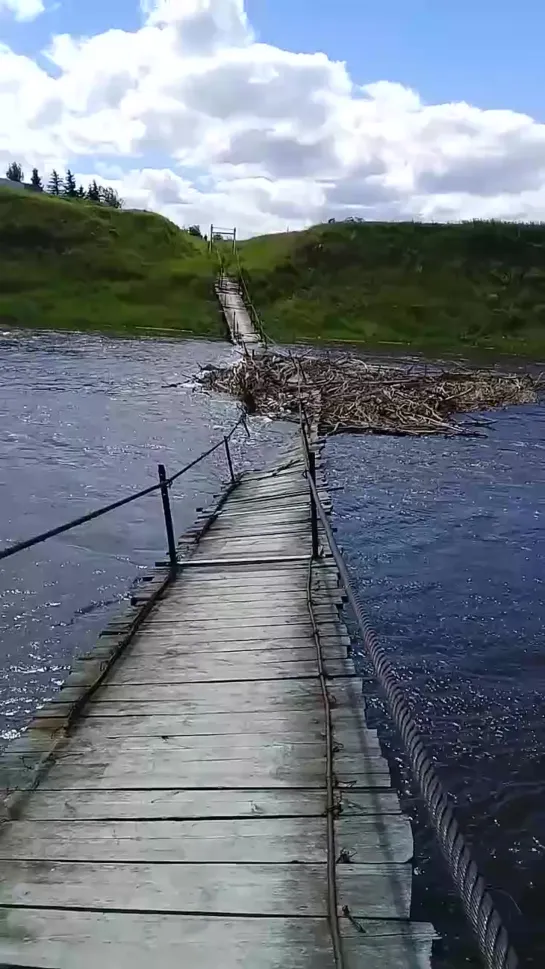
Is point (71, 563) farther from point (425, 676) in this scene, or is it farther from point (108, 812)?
point (108, 812)

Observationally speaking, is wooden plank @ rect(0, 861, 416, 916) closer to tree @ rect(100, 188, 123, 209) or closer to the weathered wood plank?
the weathered wood plank

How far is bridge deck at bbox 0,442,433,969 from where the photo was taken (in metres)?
3.42

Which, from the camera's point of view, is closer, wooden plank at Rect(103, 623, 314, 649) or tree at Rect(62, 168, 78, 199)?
wooden plank at Rect(103, 623, 314, 649)

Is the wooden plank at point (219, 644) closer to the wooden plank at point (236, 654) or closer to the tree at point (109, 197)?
the wooden plank at point (236, 654)

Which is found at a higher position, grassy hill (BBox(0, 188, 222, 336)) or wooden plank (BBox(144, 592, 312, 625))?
grassy hill (BBox(0, 188, 222, 336))

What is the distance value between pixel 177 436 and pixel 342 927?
19267 millimetres

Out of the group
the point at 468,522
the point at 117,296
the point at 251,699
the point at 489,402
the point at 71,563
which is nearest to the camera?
the point at 251,699

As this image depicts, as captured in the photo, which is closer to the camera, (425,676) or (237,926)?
(237,926)

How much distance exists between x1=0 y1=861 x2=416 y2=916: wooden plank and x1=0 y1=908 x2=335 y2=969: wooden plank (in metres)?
0.06

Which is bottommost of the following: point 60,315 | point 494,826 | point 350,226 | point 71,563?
point 494,826

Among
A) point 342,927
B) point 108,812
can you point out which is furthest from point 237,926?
point 108,812

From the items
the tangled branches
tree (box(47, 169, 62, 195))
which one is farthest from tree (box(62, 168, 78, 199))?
the tangled branches

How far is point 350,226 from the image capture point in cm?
5819

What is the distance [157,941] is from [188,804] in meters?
1.04
